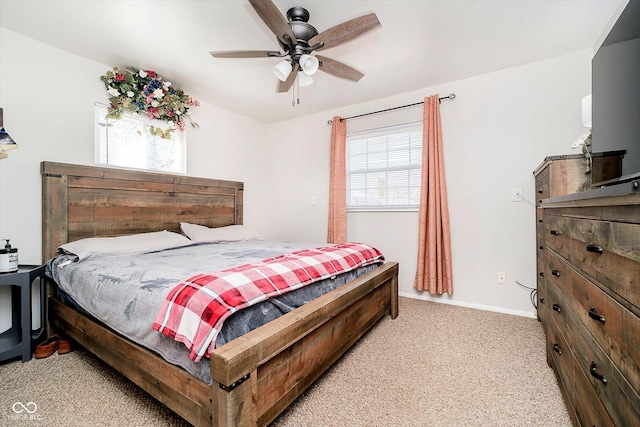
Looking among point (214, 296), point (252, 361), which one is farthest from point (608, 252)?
point (214, 296)

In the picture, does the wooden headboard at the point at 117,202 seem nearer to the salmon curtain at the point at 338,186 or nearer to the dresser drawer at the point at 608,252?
the salmon curtain at the point at 338,186

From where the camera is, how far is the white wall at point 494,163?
8.38 ft

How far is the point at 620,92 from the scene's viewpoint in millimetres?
1223

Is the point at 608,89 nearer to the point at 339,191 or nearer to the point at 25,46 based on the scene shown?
the point at 339,191

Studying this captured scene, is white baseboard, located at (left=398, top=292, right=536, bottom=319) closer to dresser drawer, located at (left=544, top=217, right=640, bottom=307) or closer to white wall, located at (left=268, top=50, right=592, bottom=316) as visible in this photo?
white wall, located at (left=268, top=50, right=592, bottom=316)

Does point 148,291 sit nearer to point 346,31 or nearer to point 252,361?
point 252,361

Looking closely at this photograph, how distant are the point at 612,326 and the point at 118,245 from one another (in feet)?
9.39

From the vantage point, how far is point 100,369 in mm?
1811

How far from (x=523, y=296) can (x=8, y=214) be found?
4.42 metres

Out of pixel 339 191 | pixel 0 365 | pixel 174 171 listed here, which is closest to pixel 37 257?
pixel 0 365

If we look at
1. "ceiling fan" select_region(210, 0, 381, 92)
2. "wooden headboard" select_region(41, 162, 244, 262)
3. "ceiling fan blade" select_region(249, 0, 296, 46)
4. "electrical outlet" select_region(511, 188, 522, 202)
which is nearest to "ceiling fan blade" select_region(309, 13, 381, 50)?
"ceiling fan" select_region(210, 0, 381, 92)

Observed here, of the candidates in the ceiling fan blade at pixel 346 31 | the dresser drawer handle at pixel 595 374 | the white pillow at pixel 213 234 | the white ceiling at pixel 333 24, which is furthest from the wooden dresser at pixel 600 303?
the white pillow at pixel 213 234

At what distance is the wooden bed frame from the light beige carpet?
150 millimetres

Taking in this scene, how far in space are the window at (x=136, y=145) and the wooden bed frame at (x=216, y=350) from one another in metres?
0.19
